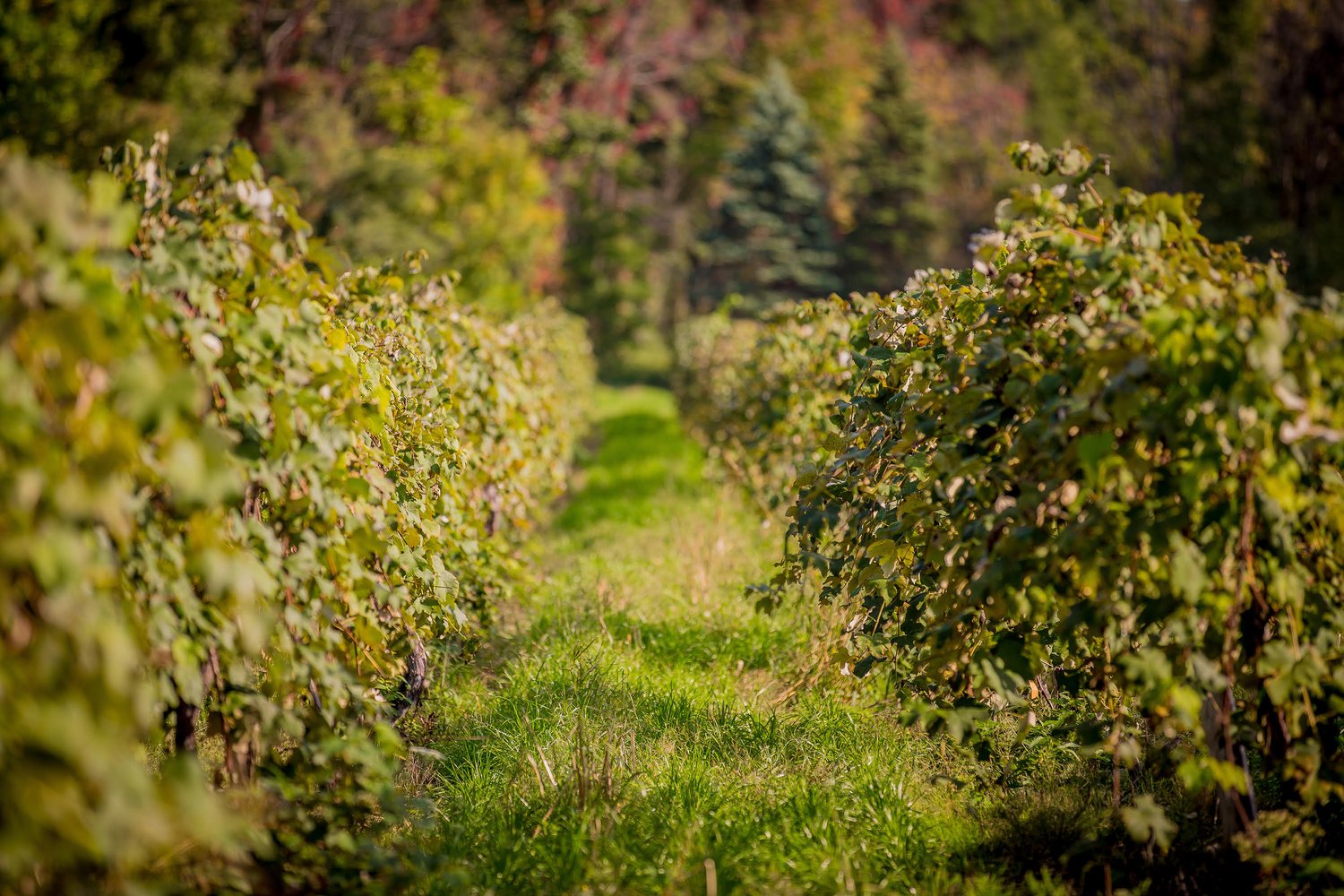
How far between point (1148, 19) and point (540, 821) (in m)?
21.7

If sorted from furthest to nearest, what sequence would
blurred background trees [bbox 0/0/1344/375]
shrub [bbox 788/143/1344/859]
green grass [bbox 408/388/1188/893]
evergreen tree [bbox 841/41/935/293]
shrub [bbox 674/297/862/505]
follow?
evergreen tree [bbox 841/41/935/293]
blurred background trees [bbox 0/0/1344/375]
shrub [bbox 674/297/862/505]
green grass [bbox 408/388/1188/893]
shrub [bbox 788/143/1344/859]

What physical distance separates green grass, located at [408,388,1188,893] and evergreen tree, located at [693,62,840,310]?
1276 inches

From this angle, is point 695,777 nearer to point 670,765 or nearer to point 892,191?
point 670,765

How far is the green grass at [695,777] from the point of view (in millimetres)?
2746

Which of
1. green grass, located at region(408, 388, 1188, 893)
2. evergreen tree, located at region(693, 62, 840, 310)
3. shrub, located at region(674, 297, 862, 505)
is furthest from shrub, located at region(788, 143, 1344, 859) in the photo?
evergreen tree, located at region(693, 62, 840, 310)

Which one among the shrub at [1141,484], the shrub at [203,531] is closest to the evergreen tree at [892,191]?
the shrub at [1141,484]

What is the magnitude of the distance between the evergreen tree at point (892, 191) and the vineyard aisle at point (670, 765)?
35.2m

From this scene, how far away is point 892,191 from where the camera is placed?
39.8 meters

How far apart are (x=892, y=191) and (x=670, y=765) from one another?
3920 centimetres

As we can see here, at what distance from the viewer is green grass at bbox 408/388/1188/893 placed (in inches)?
108

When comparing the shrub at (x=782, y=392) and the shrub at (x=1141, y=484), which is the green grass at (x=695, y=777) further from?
the shrub at (x=782, y=392)

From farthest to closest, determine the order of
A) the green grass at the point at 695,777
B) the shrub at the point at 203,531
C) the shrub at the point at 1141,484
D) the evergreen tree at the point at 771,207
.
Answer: the evergreen tree at the point at 771,207 → the green grass at the point at 695,777 → the shrub at the point at 1141,484 → the shrub at the point at 203,531

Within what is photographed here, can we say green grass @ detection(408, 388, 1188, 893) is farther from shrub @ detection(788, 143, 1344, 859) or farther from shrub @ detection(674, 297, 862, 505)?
shrub @ detection(674, 297, 862, 505)

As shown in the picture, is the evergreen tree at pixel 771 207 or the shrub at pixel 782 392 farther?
the evergreen tree at pixel 771 207
